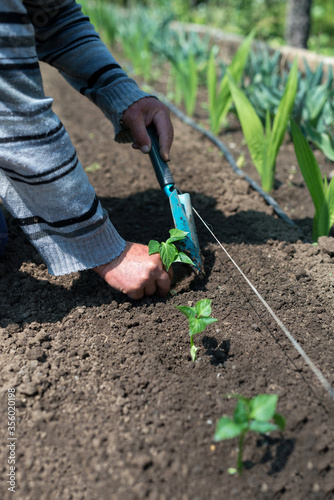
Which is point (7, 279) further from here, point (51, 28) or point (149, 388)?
point (51, 28)

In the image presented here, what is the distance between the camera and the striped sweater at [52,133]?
3.56 feet

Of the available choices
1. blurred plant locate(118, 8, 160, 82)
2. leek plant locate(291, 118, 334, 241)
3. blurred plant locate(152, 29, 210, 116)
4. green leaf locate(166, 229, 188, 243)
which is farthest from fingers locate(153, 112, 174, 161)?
blurred plant locate(118, 8, 160, 82)

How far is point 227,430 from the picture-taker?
0.87 metres

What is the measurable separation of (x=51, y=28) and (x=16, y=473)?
1.42 metres

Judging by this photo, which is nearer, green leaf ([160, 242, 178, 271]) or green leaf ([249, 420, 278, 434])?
green leaf ([249, 420, 278, 434])

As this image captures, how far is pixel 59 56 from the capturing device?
161cm

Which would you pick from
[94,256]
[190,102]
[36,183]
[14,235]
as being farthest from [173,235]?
[190,102]

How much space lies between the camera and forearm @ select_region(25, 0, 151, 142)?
5.03 feet

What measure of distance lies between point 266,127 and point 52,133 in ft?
3.73

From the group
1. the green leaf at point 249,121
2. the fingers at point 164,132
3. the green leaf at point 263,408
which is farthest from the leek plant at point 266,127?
the green leaf at point 263,408

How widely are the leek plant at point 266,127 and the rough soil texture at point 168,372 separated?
1.12 ft

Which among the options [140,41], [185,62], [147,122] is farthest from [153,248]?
[140,41]

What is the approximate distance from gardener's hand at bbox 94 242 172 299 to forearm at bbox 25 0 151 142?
528mm

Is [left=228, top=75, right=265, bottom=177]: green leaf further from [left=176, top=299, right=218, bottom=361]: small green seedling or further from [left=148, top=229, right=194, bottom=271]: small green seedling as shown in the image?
[left=176, top=299, right=218, bottom=361]: small green seedling
